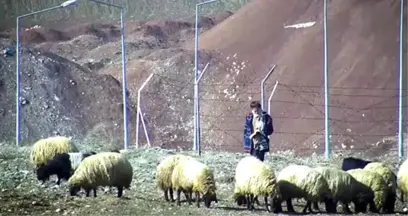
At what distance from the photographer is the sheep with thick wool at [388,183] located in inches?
725

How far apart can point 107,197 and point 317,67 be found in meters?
34.8

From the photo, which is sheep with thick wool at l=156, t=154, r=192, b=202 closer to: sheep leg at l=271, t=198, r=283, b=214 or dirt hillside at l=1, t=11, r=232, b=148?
sheep leg at l=271, t=198, r=283, b=214

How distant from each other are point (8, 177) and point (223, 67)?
3817 centimetres

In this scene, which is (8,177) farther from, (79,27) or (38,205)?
(79,27)

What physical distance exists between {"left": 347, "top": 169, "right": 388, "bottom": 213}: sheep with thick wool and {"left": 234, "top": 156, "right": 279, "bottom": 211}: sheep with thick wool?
2087mm

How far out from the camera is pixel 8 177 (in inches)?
786

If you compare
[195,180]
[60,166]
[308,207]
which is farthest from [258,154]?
[60,166]

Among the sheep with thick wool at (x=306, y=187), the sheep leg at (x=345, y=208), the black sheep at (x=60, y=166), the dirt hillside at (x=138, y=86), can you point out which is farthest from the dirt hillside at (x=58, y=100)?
the sheep with thick wool at (x=306, y=187)

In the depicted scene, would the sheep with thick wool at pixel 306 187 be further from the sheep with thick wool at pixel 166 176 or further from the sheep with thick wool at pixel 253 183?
the sheep with thick wool at pixel 166 176

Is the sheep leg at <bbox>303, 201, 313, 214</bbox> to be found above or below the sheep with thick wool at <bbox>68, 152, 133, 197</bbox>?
below

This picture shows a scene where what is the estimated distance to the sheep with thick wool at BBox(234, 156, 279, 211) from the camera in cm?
1708

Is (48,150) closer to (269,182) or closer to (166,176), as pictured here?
(166,176)

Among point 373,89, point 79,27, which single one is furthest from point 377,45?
point 79,27

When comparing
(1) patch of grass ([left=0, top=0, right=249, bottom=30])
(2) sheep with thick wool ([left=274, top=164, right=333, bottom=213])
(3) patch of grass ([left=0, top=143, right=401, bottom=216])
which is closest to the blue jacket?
(3) patch of grass ([left=0, top=143, right=401, bottom=216])
